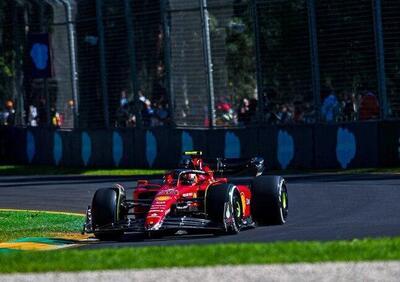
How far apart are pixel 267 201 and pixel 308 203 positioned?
11.6ft

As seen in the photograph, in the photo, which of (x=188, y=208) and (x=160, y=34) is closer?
(x=188, y=208)

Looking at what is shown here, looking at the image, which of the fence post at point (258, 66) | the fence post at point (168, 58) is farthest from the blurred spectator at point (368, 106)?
the fence post at point (168, 58)

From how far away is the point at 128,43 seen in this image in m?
29.9

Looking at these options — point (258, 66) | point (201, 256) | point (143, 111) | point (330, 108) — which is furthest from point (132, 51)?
point (201, 256)

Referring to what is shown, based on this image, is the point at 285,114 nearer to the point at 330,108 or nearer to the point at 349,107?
the point at 330,108

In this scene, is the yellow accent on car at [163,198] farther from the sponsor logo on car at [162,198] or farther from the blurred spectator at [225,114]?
the blurred spectator at [225,114]

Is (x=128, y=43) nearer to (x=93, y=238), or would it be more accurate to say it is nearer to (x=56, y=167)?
(x=56, y=167)

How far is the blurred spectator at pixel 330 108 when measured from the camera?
26359 millimetres

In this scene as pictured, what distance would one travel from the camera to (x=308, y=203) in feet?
63.5

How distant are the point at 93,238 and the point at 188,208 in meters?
1.34

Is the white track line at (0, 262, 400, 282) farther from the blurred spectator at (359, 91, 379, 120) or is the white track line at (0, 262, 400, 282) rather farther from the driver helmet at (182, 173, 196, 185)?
the blurred spectator at (359, 91, 379, 120)

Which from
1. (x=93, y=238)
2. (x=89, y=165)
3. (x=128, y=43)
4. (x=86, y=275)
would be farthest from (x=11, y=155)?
(x=86, y=275)

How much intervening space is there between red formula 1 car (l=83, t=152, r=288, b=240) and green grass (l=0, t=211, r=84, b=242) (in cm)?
116

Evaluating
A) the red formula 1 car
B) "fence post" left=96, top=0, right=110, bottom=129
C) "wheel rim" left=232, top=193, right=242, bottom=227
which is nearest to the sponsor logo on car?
the red formula 1 car
